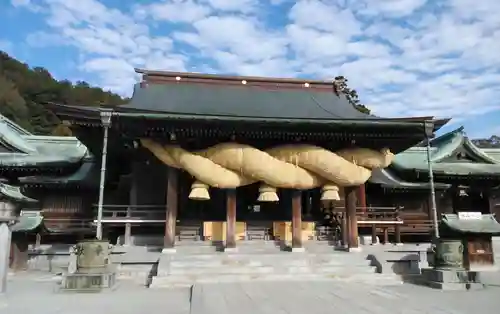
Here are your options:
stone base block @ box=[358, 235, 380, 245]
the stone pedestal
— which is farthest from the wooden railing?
the stone pedestal

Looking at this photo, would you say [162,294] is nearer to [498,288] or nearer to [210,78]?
[498,288]

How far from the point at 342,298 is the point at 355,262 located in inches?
187

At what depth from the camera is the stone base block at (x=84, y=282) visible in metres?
10.5

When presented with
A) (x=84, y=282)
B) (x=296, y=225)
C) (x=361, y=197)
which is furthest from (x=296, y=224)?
(x=84, y=282)

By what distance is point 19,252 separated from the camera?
15.6 metres

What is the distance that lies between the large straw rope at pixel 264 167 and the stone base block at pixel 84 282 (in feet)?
17.3

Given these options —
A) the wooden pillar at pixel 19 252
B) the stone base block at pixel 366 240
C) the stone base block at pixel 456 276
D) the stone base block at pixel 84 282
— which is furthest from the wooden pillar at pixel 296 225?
the wooden pillar at pixel 19 252

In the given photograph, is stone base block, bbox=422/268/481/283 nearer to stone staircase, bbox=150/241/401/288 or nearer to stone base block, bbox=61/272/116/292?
stone staircase, bbox=150/241/401/288

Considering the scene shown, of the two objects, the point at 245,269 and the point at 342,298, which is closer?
the point at 342,298

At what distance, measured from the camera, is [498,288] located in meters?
11.2

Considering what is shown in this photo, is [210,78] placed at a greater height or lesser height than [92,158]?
greater

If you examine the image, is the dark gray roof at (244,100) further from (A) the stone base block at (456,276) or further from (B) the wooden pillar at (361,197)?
(A) the stone base block at (456,276)

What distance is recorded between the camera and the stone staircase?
1229 cm

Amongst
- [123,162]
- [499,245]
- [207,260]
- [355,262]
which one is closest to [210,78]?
[123,162]
